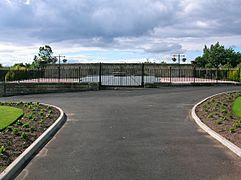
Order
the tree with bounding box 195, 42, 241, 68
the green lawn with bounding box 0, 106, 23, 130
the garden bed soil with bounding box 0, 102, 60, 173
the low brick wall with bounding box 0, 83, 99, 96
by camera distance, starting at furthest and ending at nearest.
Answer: the tree with bounding box 195, 42, 241, 68
the low brick wall with bounding box 0, 83, 99, 96
the green lawn with bounding box 0, 106, 23, 130
the garden bed soil with bounding box 0, 102, 60, 173

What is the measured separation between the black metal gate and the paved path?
48.2 ft

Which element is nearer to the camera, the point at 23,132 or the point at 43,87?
the point at 23,132

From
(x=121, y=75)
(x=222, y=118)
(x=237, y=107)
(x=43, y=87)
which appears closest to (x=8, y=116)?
(x=222, y=118)

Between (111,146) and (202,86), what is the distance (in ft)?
67.6

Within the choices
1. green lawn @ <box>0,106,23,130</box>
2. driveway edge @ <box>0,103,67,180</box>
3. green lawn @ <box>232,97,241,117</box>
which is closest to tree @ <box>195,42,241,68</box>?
green lawn @ <box>232,97,241,117</box>

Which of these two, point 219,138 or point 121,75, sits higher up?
point 121,75

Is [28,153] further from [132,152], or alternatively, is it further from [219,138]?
[219,138]

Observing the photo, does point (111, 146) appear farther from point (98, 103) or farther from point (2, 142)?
point (98, 103)

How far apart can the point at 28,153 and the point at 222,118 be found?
6907mm

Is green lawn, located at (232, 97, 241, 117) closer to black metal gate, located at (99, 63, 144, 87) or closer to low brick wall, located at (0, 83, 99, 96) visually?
black metal gate, located at (99, 63, 144, 87)

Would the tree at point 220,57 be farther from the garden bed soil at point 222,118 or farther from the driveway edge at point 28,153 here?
the driveway edge at point 28,153

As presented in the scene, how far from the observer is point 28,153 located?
7.89 m

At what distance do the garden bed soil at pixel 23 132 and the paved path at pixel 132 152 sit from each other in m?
0.46

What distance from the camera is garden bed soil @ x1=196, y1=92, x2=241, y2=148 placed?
393 inches
